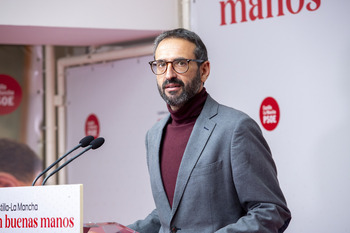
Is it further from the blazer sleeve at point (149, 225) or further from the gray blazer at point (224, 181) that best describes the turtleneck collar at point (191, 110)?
the blazer sleeve at point (149, 225)

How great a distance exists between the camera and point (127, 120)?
14.2 feet

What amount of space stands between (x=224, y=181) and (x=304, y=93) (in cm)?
155

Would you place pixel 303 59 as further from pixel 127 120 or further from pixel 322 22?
pixel 127 120

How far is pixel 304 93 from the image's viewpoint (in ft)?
10.6

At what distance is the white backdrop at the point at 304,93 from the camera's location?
308 centimetres

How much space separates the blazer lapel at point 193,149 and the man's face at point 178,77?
11cm

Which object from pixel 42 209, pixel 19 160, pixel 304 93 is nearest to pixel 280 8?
pixel 304 93

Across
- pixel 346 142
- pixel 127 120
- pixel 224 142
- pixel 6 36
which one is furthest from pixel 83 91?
pixel 224 142

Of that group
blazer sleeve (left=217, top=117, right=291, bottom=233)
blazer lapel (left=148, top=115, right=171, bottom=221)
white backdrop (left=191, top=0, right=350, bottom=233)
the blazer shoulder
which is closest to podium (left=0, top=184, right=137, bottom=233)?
blazer lapel (left=148, top=115, right=171, bottom=221)

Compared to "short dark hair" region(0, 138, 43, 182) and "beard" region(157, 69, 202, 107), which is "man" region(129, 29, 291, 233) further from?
"short dark hair" region(0, 138, 43, 182)

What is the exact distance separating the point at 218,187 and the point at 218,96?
1.80 meters

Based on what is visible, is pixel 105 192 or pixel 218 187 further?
pixel 105 192

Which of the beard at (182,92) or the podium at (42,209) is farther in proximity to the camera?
the beard at (182,92)

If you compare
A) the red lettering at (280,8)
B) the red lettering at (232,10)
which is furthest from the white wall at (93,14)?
the red lettering at (280,8)
